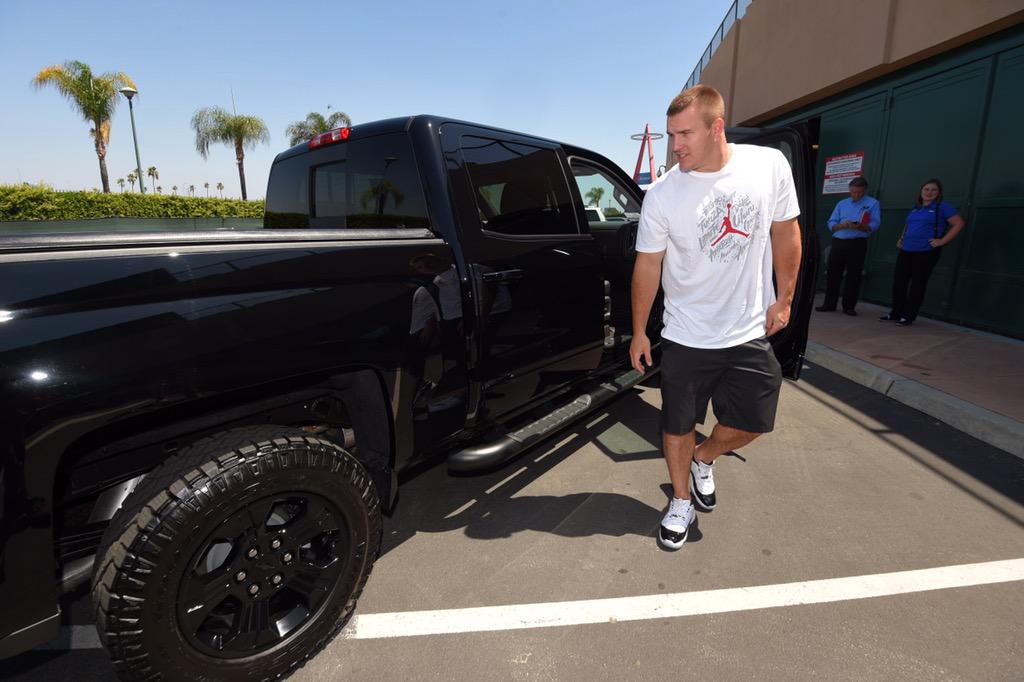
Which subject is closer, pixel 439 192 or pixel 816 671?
pixel 816 671

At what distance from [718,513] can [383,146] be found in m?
2.53

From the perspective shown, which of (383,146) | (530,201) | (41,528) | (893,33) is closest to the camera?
(41,528)

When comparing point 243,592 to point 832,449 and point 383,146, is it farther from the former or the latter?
point 832,449

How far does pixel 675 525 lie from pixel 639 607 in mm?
526

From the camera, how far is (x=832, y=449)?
3.66 metres

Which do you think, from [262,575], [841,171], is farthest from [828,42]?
[262,575]

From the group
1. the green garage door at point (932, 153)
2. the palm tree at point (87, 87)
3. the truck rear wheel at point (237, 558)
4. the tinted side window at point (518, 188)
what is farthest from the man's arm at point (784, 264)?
the palm tree at point (87, 87)

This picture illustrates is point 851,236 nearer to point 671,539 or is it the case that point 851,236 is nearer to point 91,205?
point 671,539

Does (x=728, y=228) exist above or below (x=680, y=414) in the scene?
above

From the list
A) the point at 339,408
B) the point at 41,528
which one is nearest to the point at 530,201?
the point at 339,408

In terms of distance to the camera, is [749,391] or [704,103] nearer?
[704,103]

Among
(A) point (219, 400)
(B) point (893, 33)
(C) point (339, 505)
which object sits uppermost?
(B) point (893, 33)

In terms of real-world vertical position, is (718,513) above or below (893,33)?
below

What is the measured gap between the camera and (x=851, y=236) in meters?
7.57
